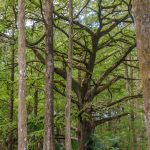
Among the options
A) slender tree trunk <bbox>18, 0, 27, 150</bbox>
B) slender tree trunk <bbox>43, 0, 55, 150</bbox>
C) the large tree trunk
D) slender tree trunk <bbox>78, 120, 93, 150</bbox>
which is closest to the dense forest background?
slender tree trunk <bbox>78, 120, 93, 150</bbox>

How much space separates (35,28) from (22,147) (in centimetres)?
835

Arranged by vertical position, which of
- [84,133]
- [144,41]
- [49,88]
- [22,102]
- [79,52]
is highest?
[79,52]

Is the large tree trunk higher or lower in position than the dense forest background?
lower

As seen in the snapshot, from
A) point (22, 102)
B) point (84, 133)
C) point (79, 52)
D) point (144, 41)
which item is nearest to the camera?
point (144, 41)

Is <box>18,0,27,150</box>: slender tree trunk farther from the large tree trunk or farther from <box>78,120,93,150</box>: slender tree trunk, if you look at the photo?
<box>78,120,93,150</box>: slender tree trunk

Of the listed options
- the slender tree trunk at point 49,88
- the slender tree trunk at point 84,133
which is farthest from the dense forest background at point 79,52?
the slender tree trunk at point 49,88

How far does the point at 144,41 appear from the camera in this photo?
3434mm

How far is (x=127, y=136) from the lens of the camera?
2366 centimetres

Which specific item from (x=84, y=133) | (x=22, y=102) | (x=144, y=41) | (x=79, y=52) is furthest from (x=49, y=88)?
(x=144, y=41)

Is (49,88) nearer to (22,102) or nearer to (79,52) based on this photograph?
(22,102)

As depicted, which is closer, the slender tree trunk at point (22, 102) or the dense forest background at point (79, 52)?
the slender tree trunk at point (22, 102)

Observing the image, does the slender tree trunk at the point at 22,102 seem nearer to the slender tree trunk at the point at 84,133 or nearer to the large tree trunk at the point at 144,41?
the large tree trunk at the point at 144,41

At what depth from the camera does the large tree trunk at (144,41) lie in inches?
133

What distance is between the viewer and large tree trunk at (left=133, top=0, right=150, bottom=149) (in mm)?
3389
